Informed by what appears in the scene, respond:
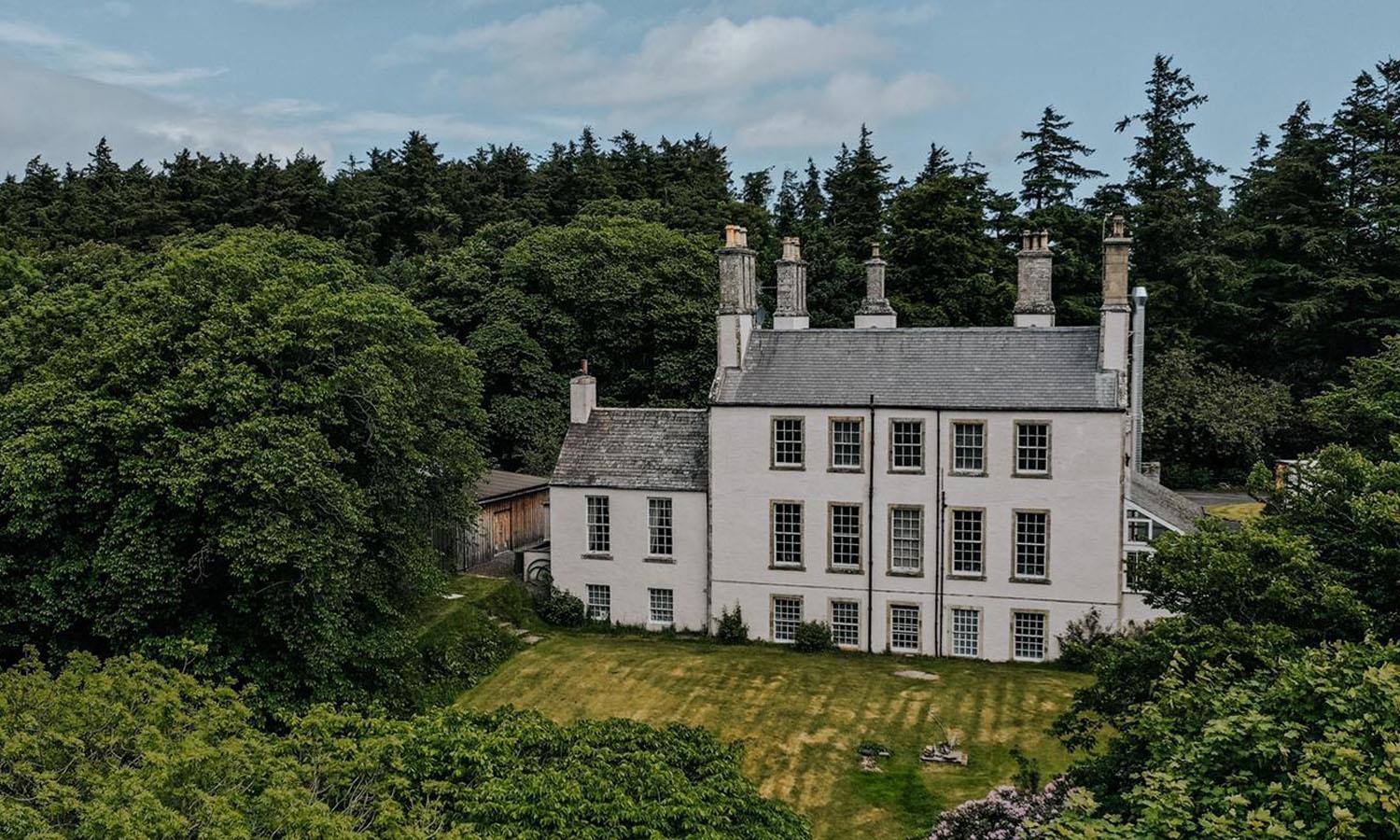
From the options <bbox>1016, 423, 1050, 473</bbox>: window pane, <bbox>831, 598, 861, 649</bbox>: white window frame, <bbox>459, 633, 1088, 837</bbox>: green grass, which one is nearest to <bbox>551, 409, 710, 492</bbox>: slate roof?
<bbox>459, 633, 1088, 837</bbox>: green grass

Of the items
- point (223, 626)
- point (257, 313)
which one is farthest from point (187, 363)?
point (223, 626)

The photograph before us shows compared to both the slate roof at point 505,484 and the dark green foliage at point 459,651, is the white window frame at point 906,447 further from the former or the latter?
the slate roof at point 505,484

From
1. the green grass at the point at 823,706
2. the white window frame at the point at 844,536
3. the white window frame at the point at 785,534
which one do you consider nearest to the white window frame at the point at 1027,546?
the green grass at the point at 823,706

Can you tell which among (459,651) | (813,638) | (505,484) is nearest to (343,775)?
(459,651)

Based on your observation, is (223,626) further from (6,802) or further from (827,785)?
(827,785)

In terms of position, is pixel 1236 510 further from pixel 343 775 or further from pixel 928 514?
pixel 343 775

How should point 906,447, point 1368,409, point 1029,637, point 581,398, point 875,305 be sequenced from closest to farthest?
point 1368,409
point 1029,637
point 906,447
point 581,398
point 875,305

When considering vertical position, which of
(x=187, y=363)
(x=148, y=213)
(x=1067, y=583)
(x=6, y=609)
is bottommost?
(x=1067, y=583)
